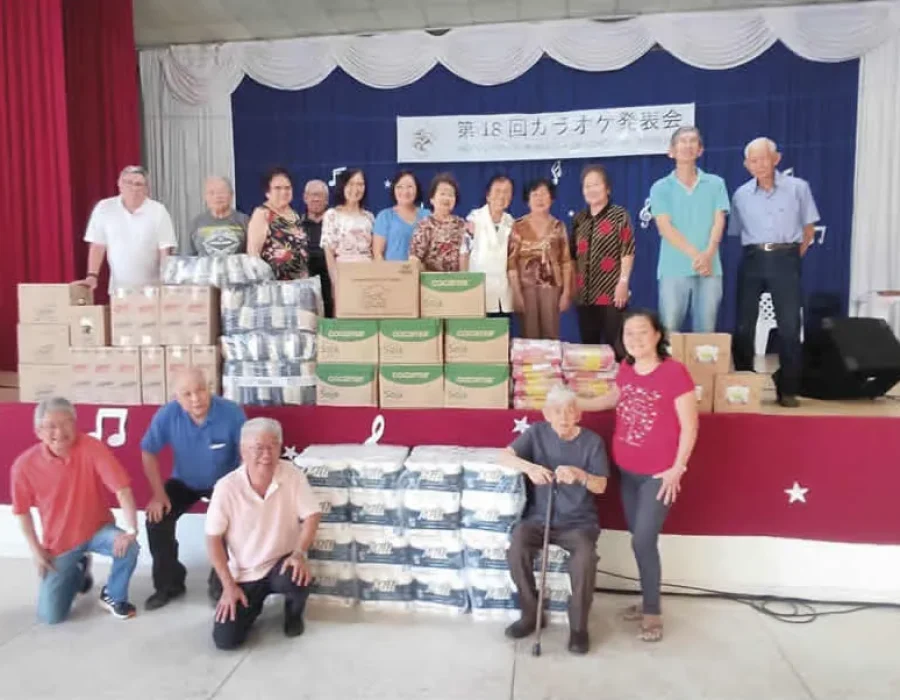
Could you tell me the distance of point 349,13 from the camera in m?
6.90

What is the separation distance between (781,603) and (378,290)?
205 centimetres

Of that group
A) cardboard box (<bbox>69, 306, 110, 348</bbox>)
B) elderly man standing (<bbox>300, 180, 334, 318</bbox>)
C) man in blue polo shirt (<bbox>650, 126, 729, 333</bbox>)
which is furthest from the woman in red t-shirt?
cardboard box (<bbox>69, 306, 110, 348</bbox>)

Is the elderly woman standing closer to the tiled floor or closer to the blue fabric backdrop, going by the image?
the tiled floor

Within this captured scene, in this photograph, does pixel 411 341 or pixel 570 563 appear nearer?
pixel 570 563

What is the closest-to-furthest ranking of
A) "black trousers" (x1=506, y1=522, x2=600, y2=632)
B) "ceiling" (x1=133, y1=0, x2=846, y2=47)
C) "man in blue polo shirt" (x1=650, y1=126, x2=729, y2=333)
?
"black trousers" (x1=506, y1=522, x2=600, y2=632)
"man in blue polo shirt" (x1=650, y1=126, x2=729, y2=333)
"ceiling" (x1=133, y1=0, x2=846, y2=47)

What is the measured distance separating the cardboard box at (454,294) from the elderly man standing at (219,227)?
1.11 metres

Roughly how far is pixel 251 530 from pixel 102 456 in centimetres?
67

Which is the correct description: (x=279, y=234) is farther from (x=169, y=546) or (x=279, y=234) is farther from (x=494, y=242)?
(x=169, y=546)

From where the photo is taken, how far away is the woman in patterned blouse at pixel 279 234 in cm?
384

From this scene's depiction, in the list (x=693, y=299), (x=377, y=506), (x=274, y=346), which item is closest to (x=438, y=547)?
(x=377, y=506)

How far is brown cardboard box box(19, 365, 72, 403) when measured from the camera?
3.71 m

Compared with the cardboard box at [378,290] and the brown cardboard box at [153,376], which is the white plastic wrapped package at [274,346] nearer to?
the cardboard box at [378,290]

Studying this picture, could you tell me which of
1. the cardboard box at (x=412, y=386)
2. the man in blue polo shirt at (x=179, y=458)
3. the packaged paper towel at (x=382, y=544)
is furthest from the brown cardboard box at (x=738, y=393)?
the man in blue polo shirt at (x=179, y=458)

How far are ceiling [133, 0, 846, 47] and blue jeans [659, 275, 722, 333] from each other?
3.93 metres
